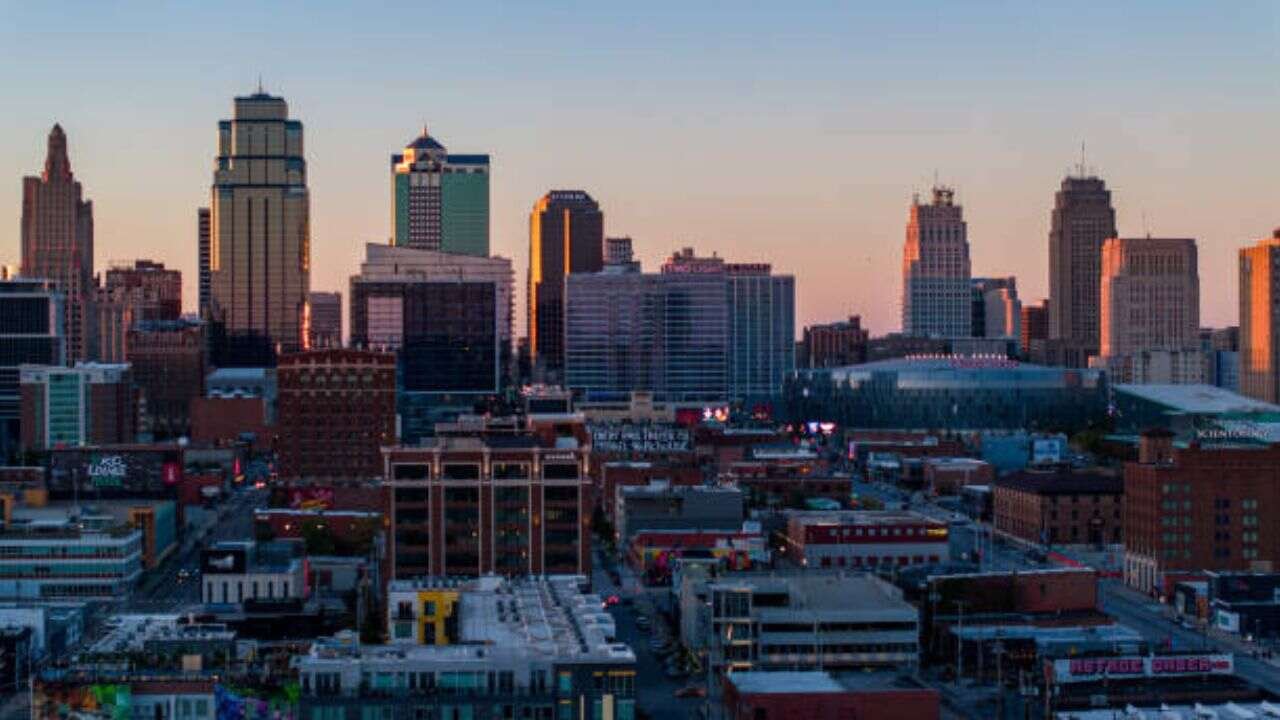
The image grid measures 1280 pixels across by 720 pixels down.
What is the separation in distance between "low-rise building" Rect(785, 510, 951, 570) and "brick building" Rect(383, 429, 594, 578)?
876 inches

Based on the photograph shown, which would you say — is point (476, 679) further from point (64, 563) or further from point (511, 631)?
point (64, 563)

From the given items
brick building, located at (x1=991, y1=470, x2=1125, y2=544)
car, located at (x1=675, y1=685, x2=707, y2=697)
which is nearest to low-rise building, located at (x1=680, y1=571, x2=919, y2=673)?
car, located at (x1=675, y1=685, x2=707, y2=697)

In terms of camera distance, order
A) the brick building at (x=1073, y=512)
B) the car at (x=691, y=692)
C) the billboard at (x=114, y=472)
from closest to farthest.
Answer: the car at (x=691, y=692) → the brick building at (x=1073, y=512) → the billboard at (x=114, y=472)

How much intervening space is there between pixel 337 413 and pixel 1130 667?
103383 millimetres

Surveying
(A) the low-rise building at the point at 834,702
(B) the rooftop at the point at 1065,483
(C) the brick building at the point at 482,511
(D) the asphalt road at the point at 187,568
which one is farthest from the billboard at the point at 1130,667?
(B) the rooftop at the point at 1065,483

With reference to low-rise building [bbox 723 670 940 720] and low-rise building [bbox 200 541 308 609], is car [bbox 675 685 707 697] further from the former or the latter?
low-rise building [bbox 200 541 308 609]

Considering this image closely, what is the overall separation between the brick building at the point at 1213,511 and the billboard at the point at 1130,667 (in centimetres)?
3346

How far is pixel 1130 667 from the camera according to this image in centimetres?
9112

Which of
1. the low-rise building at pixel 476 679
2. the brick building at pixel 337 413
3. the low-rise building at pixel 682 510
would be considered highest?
the brick building at pixel 337 413

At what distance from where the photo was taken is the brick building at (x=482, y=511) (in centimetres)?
11088

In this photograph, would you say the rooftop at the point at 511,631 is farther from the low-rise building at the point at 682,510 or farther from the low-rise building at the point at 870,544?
the low-rise building at the point at 682,510

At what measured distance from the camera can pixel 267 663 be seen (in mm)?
89125

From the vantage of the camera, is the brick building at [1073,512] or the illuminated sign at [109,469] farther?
the illuminated sign at [109,469]

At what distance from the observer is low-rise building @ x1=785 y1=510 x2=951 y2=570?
5103 inches
